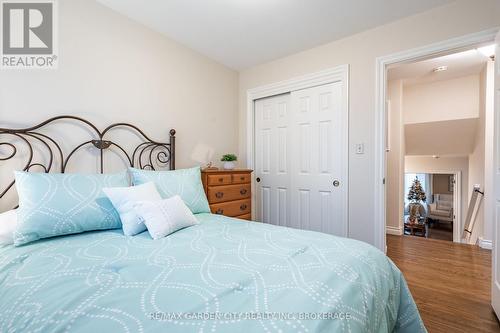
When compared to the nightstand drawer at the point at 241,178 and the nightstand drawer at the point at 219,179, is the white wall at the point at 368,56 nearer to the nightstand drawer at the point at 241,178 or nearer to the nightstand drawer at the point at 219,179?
the nightstand drawer at the point at 241,178

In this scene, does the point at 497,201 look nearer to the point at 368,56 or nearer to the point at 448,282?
the point at 448,282

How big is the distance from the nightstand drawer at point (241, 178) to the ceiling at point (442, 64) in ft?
7.77

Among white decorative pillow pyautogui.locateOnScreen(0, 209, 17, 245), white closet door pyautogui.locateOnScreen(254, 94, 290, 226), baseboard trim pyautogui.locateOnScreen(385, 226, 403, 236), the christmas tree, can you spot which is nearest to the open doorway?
baseboard trim pyautogui.locateOnScreen(385, 226, 403, 236)

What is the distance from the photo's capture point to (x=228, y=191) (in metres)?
2.57

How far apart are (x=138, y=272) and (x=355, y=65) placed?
2575 millimetres

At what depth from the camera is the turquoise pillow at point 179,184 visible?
1730 millimetres

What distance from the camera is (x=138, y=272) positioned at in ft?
2.80

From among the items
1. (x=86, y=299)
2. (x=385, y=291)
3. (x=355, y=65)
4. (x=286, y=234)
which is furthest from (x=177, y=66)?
(x=385, y=291)

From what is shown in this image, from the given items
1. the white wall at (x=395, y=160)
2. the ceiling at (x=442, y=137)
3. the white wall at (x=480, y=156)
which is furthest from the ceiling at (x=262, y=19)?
the ceiling at (x=442, y=137)

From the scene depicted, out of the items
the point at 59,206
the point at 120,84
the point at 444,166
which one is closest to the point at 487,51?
the point at 444,166

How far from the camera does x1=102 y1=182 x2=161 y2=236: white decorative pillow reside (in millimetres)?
1351

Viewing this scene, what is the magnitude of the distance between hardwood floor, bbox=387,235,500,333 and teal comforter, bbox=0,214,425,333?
841 millimetres

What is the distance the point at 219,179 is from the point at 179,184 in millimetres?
708

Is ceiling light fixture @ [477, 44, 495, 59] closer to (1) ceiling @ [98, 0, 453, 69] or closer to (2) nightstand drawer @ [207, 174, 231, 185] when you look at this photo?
(1) ceiling @ [98, 0, 453, 69]
